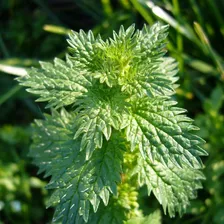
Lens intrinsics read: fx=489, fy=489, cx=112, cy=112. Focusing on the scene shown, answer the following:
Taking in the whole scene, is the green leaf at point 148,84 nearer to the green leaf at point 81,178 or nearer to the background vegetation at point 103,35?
the green leaf at point 81,178

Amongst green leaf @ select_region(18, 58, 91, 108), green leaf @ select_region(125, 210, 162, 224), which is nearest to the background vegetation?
green leaf @ select_region(125, 210, 162, 224)

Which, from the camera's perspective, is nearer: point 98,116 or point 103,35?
point 98,116

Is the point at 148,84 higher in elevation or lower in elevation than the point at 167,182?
higher

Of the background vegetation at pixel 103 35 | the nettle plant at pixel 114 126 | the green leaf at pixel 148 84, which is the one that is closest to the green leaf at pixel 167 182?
the nettle plant at pixel 114 126

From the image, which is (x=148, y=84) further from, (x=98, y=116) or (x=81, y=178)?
(x=81, y=178)

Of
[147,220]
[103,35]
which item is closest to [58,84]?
[147,220]

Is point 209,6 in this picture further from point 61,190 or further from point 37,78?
point 61,190

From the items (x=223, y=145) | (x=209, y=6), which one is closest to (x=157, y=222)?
(x=223, y=145)
